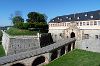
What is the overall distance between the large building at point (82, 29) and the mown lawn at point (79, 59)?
263 cm

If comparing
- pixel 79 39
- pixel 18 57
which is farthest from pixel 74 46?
pixel 18 57

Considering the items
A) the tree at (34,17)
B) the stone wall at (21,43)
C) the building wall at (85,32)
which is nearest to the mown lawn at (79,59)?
the building wall at (85,32)

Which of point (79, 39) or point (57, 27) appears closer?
point (79, 39)

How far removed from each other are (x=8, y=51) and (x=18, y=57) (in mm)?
10461

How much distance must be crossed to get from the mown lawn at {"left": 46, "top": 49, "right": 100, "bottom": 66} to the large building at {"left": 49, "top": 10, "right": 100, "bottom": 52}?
8.64 feet

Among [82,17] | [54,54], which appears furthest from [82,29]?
[54,54]

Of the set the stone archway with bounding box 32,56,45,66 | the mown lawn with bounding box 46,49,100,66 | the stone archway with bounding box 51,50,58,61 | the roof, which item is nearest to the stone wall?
the stone archway with bounding box 32,56,45,66

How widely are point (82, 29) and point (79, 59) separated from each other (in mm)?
9975

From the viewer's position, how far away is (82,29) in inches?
1930

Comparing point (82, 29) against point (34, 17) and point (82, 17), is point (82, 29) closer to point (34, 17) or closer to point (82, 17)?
point (82, 17)

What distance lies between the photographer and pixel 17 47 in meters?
48.2

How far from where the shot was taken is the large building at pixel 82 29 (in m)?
46.1

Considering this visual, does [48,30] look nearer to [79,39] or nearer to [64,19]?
[64,19]

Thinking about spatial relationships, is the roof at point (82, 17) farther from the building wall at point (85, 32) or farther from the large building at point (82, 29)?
the building wall at point (85, 32)
